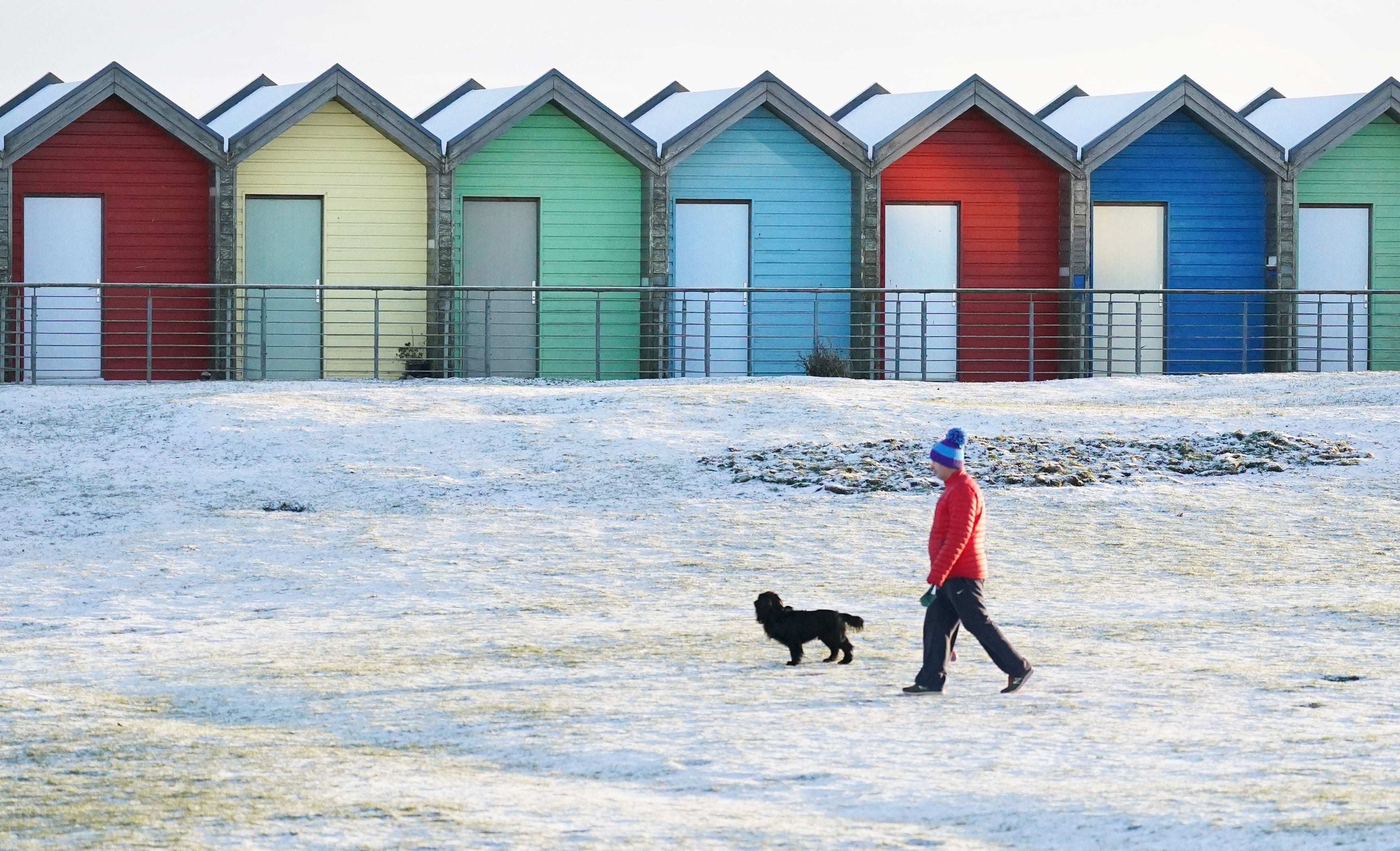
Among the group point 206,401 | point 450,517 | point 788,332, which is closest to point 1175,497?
point 450,517

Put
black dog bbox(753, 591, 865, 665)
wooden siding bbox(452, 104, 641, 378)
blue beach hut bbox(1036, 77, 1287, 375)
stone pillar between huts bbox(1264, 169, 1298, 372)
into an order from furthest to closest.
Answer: blue beach hut bbox(1036, 77, 1287, 375) → stone pillar between huts bbox(1264, 169, 1298, 372) → wooden siding bbox(452, 104, 641, 378) → black dog bbox(753, 591, 865, 665)

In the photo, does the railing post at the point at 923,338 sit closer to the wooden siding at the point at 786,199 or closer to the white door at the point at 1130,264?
the wooden siding at the point at 786,199

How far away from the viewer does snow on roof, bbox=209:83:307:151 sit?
24.0 metres

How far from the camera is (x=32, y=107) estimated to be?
1032 inches

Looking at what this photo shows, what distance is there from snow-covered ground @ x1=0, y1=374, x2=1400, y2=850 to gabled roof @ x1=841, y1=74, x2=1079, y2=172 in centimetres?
698

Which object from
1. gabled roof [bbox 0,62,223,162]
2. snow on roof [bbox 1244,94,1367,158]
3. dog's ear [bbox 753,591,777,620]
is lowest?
dog's ear [bbox 753,591,777,620]

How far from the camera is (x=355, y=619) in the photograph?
416 inches

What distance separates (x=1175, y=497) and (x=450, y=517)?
556cm

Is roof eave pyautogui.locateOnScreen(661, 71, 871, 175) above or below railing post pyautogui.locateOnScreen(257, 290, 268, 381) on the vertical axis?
above

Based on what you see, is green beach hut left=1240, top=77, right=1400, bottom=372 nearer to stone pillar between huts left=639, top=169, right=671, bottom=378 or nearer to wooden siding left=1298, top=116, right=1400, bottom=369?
wooden siding left=1298, top=116, right=1400, bottom=369

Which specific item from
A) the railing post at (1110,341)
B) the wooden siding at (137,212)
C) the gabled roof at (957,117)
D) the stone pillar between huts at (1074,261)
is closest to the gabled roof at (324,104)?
the wooden siding at (137,212)

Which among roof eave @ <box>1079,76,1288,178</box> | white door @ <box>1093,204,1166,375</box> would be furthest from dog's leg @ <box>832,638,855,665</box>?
roof eave @ <box>1079,76,1288,178</box>

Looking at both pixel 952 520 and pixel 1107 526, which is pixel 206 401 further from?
pixel 952 520

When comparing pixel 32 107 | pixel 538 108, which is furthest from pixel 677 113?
pixel 32 107
